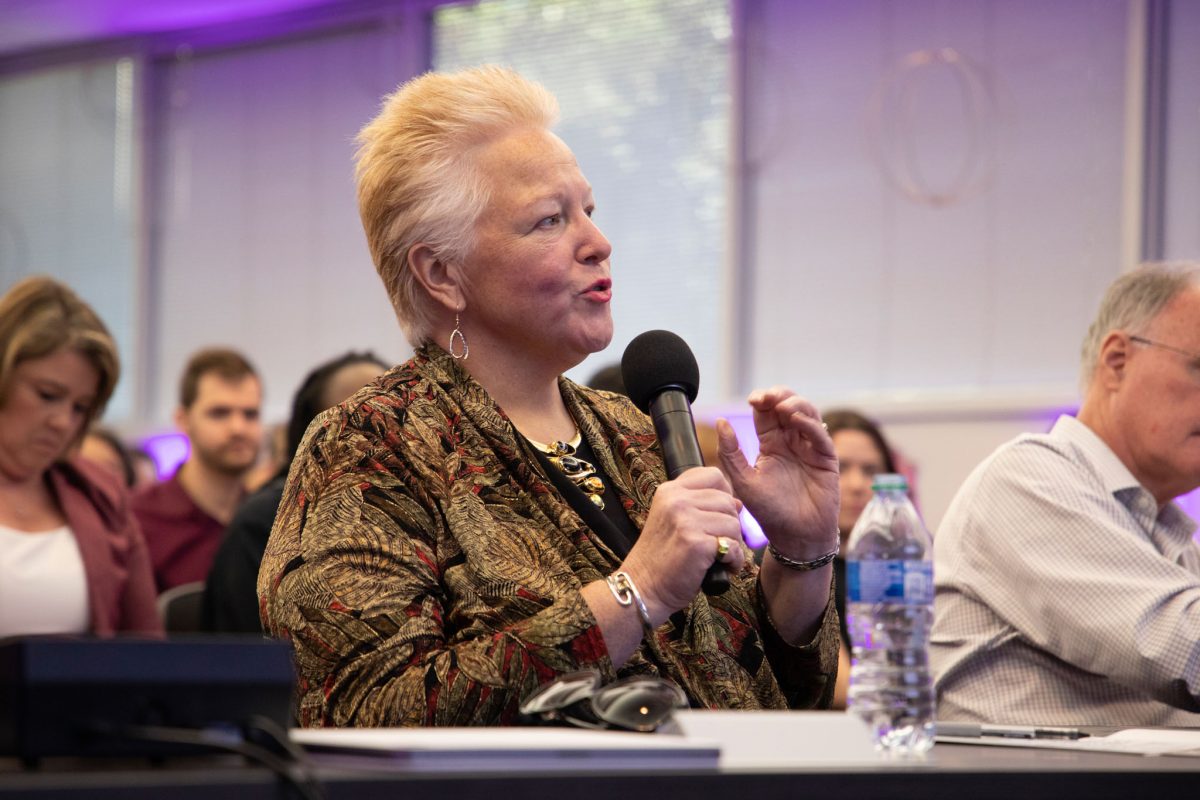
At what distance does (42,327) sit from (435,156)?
1.72m

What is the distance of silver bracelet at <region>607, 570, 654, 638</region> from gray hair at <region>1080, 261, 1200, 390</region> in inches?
52.1

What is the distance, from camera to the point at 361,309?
24.4 ft

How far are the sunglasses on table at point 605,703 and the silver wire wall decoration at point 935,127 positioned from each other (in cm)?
505

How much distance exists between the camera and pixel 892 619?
55.6 inches

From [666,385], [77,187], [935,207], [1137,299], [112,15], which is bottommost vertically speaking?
[666,385]

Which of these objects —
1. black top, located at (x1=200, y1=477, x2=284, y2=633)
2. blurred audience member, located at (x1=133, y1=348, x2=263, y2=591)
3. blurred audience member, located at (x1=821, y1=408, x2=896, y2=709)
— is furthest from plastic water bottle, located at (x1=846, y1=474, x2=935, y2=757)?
blurred audience member, located at (x1=133, y1=348, x2=263, y2=591)

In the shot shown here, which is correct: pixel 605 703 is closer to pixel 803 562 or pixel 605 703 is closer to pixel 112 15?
pixel 803 562

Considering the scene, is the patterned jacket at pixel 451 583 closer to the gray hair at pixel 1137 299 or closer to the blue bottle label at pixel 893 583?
the blue bottle label at pixel 893 583

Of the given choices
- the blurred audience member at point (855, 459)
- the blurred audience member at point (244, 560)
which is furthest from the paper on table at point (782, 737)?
the blurred audience member at point (855, 459)

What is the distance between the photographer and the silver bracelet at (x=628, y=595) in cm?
152

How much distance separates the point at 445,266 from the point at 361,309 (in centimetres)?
560

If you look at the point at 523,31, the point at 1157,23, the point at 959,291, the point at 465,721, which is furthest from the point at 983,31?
the point at 465,721

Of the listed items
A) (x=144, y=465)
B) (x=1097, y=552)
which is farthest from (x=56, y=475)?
(x=144, y=465)

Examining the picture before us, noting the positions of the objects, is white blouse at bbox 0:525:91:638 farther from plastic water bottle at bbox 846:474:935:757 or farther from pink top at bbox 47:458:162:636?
plastic water bottle at bbox 846:474:935:757
